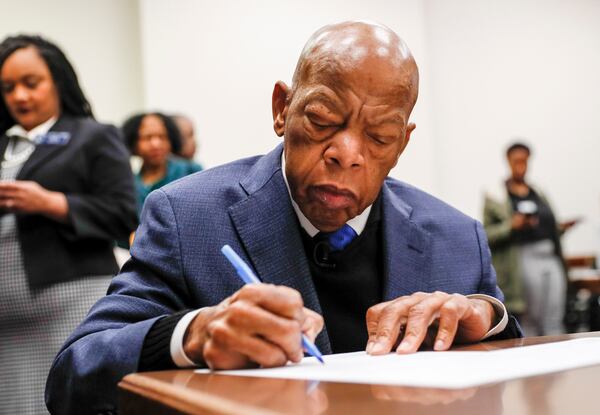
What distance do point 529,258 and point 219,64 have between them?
8.03 ft

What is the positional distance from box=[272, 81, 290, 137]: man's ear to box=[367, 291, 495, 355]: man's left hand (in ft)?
1.37

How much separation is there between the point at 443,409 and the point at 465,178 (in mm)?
6877

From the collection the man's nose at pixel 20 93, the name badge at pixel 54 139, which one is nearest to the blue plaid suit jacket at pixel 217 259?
the name badge at pixel 54 139

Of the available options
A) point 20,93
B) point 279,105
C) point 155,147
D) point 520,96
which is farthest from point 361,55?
point 520,96

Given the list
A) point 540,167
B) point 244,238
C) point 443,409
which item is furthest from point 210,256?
point 540,167

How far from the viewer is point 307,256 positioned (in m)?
1.27

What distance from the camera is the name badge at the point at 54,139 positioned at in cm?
211

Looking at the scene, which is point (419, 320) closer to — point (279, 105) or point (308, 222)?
point (308, 222)

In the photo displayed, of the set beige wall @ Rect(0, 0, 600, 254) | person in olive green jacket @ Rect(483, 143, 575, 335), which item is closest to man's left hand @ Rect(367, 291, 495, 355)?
beige wall @ Rect(0, 0, 600, 254)

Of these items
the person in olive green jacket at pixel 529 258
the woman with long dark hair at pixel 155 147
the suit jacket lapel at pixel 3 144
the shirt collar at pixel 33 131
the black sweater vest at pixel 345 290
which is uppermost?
the shirt collar at pixel 33 131

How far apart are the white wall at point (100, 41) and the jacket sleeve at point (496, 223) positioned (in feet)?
8.27

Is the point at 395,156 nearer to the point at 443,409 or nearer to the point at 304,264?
the point at 304,264

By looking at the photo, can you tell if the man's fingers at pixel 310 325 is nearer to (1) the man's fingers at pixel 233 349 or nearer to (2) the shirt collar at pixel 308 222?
(1) the man's fingers at pixel 233 349

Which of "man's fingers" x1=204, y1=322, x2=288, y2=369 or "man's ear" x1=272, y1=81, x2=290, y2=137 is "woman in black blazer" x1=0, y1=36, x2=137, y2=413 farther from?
"man's fingers" x1=204, y1=322, x2=288, y2=369
